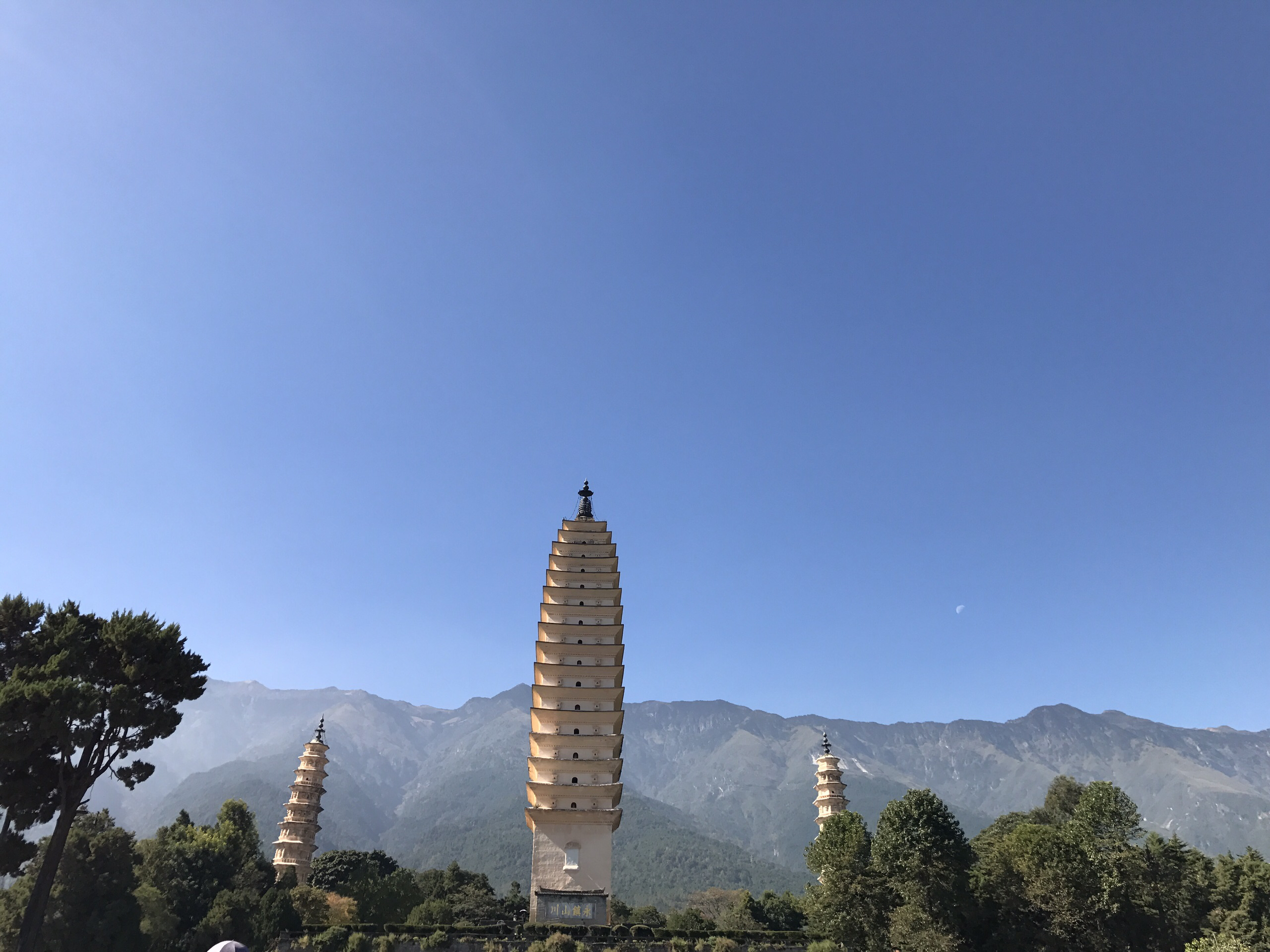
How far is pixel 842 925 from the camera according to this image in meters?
35.4

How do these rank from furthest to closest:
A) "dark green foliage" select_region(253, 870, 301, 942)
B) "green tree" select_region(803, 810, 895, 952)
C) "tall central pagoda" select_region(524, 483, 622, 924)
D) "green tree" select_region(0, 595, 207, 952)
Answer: "tall central pagoda" select_region(524, 483, 622, 924) → "dark green foliage" select_region(253, 870, 301, 942) → "green tree" select_region(803, 810, 895, 952) → "green tree" select_region(0, 595, 207, 952)

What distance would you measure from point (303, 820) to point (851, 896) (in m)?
44.0

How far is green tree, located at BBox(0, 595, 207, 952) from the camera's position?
28609 mm

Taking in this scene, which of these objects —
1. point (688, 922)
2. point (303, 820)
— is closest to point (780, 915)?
point (688, 922)

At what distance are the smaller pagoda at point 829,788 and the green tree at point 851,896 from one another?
24922 mm

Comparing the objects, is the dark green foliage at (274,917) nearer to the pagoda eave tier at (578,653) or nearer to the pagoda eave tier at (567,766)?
the pagoda eave tier at (567,766)

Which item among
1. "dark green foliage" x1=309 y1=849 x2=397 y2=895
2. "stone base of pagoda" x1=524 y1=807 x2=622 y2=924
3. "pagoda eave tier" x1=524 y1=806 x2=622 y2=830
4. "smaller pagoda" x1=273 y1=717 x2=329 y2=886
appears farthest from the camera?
"dark green foliage" x1=309 y1=849 x2=397 y2=895

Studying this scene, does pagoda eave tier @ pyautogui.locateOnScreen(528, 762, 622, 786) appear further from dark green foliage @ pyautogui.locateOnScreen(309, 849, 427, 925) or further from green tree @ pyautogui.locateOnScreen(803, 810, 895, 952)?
dark green foliage @ pyautogui.locateOnScreen(309, 849, 427, 925)

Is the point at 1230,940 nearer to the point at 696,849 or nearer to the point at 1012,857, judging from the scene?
the point at 1012,857

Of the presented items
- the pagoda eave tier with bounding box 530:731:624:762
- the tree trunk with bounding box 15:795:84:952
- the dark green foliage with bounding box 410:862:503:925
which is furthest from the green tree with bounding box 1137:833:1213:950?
the tree trunk with bounding box 15:795:84:952

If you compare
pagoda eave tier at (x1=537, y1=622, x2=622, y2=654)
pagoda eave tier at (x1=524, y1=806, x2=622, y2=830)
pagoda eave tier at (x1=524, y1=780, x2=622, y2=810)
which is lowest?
pagoda eave tier at (x1=524, y1=806, x2=622, y2=830)

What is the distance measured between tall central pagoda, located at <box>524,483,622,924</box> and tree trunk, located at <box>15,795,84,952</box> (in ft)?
76.9

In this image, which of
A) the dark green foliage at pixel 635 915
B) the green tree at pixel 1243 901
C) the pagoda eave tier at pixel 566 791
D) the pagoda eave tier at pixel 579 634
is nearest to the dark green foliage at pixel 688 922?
the dark green foliage at pixel 635 915

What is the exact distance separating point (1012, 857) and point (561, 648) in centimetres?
2839
